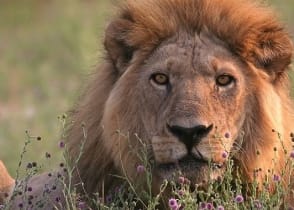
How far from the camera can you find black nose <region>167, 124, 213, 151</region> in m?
5.98

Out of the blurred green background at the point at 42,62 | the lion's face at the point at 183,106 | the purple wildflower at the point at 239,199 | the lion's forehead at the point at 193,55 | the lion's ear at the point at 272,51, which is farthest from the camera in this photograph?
the blurred green background at the point at 42,62

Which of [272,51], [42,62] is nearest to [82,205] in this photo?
[272,51]

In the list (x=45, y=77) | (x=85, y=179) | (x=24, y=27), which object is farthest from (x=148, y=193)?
(x=24, y=27)

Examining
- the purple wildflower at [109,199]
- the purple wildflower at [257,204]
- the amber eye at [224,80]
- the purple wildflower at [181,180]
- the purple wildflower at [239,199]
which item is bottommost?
the purple wildflower at [109,199]

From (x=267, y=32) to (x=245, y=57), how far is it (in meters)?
0.19

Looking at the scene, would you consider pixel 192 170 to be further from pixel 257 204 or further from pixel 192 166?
pixel 257 204

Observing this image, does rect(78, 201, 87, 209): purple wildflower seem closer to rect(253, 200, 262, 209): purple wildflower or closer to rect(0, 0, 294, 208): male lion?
rect(0, 0, 294, 208): male lion

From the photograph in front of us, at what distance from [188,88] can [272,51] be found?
1.88 ft

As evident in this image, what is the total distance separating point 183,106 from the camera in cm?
612

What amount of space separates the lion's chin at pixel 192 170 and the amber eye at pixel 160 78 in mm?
436

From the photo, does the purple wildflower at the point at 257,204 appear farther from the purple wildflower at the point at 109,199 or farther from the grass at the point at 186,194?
the purple wildflower at the point at 109,199

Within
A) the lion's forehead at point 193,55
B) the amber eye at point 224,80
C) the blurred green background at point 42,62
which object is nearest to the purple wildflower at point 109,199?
the lion's forehead at point 193,55

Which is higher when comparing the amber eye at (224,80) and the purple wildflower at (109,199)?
the amber eye at (224,80)

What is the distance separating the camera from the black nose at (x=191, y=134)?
5.98m
